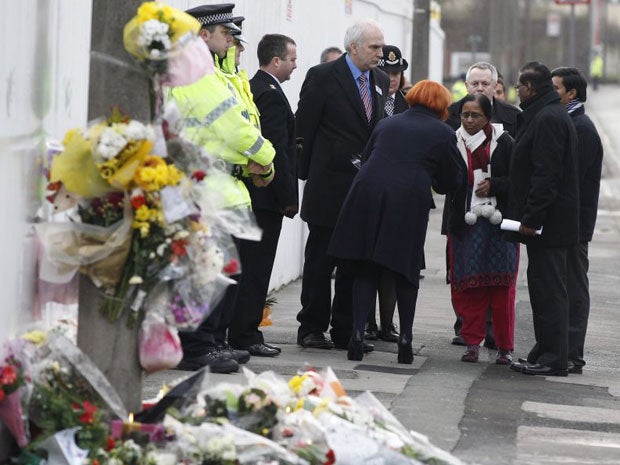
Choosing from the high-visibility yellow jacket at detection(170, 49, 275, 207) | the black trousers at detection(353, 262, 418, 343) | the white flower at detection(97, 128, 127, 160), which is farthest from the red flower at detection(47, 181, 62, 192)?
the black trousers at detection(353, 262, 418, 343)

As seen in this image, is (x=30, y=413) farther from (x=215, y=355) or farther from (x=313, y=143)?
(x=313, y=143)

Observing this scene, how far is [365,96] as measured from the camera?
9.91 meters

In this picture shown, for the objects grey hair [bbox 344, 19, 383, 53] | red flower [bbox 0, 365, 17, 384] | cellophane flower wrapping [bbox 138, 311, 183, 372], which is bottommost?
red flower [bbox 0, 365, 17, 384]

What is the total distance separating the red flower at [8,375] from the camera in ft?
18.1

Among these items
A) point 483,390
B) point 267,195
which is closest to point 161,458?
point 483,390

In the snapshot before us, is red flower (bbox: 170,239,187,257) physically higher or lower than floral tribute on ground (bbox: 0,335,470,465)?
higher

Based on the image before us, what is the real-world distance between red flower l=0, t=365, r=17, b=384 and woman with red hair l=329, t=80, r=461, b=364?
3.73 m

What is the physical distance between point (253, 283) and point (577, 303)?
2.07 metres

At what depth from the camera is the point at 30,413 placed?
225 inches

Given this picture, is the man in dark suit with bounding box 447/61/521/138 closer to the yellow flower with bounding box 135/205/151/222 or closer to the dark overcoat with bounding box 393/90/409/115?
the dark overcoat with bounding box 393/90/409/115

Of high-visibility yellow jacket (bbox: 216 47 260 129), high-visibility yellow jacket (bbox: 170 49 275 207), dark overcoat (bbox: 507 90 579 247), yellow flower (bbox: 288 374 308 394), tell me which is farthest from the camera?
dark overcoat (bbox: 507 90 579 247)

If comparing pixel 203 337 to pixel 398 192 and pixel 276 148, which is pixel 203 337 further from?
pixel 398 192

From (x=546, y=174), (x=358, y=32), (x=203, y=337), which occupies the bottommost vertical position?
(x=203, y=337)

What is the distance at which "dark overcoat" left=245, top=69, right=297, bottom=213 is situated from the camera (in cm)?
905
